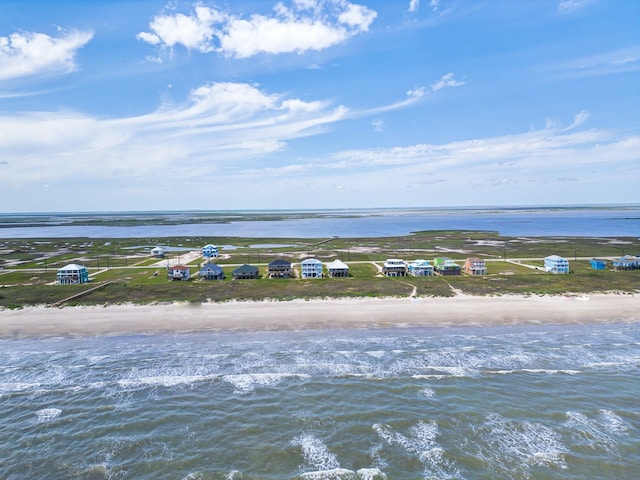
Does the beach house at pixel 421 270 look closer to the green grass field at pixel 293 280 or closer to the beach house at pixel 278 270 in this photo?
the green grass field at pixel 293 280

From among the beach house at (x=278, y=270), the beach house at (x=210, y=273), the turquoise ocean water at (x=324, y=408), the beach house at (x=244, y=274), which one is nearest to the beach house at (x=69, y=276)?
the beach house at (x=210, y=273)

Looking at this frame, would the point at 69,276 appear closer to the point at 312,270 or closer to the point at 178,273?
the point at 178,273

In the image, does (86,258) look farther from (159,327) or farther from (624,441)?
(624,441)

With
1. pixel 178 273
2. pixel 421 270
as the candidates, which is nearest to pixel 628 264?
pixel 421 270

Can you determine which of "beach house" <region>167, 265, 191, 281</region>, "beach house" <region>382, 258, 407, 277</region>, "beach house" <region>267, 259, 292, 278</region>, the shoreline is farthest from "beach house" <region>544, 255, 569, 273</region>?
"beach house" <region>167, 265, 191, 281</region>

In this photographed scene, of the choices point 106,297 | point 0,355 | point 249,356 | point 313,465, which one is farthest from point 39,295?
point 313,465

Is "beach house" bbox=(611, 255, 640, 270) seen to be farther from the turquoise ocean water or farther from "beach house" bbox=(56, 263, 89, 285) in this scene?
"beach house" bbox=(56, 263, 89, 285)

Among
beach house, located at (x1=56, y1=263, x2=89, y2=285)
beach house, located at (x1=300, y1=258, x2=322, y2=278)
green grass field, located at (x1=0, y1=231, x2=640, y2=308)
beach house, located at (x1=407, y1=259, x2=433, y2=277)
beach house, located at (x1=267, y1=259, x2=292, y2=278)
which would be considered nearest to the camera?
green grass field, located at (x1=0, y1=231, x2=640, y2=308)
